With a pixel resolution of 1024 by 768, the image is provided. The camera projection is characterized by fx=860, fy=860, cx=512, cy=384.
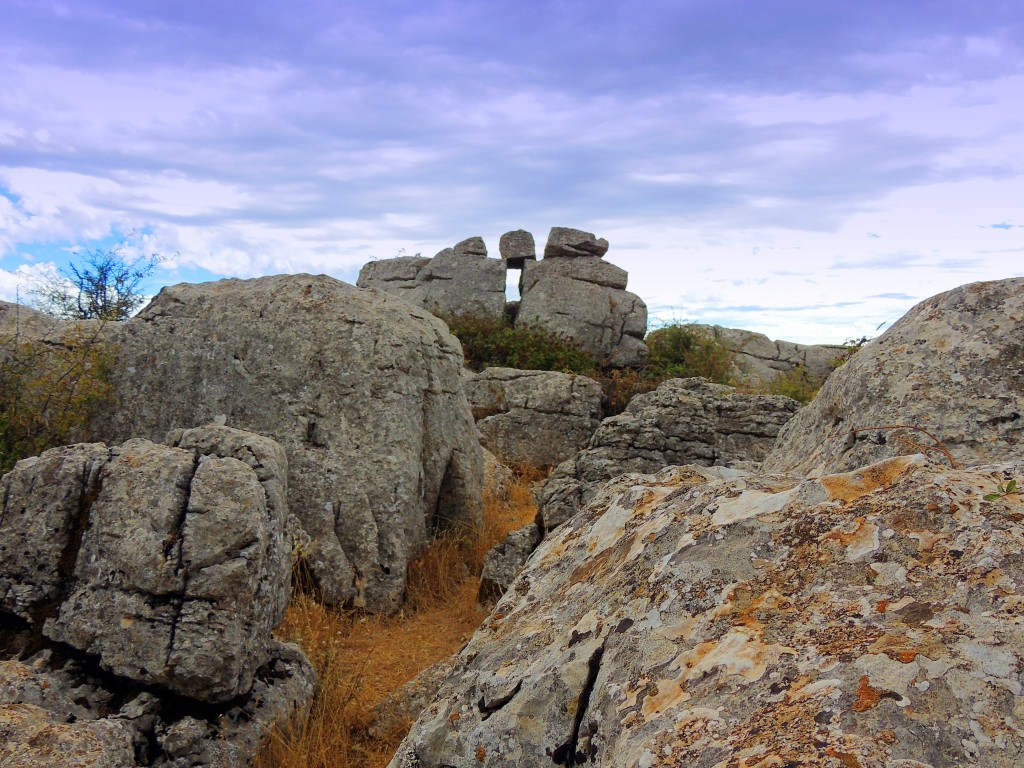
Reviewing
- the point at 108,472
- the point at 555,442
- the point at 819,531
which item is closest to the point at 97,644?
the point at 108,472

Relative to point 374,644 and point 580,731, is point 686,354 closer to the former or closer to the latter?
point 374,644

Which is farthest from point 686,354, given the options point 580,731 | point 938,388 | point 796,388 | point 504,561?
point 580,731

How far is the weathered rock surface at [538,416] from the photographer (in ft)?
48.0

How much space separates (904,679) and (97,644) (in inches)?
166

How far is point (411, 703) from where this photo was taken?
5129 millimetres

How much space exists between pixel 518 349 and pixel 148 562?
16023 millimetres

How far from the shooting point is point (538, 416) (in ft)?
48.9

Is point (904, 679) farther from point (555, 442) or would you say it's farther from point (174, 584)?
point (555, 442)

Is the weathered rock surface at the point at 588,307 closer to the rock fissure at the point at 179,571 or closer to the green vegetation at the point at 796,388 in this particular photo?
the green vegetation at the point at 796,388

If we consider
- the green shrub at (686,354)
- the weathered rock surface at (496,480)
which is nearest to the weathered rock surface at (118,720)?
the weathered rock surface at (496,480)

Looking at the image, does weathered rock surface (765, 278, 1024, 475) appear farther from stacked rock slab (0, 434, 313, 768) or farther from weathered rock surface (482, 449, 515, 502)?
weathered rock surface (482, 449, 515, 502)

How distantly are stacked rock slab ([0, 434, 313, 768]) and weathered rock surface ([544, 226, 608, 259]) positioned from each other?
21143mm

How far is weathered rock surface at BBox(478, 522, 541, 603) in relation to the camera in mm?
7652

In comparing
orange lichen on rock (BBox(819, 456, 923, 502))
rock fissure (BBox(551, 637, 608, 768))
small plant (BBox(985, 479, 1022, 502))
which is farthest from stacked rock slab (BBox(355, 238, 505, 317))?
small plant (BBox(985, 479, 1022, 502))
